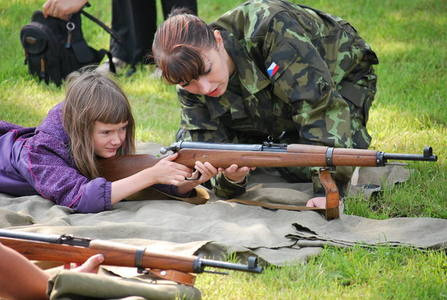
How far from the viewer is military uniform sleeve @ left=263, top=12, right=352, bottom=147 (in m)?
5.05

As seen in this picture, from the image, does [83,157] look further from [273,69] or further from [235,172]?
[273,69]

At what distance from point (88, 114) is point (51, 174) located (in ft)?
1.42

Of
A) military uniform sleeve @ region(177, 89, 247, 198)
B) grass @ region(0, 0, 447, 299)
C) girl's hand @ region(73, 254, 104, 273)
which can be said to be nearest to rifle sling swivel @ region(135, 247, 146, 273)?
girl's hand @ region(73, 254, 104, 273)

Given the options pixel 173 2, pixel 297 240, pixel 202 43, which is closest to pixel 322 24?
pixel 202 43

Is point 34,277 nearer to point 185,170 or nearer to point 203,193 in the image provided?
point 185,170

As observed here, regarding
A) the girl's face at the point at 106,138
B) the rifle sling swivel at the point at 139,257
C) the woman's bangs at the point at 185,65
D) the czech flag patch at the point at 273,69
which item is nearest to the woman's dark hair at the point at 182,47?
the woman's bangs at the point at 185,65

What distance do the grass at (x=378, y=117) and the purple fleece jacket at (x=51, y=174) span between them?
1237mm

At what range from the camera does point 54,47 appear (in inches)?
324

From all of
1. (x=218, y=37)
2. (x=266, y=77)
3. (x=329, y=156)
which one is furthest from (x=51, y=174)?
(x=329, y=156)

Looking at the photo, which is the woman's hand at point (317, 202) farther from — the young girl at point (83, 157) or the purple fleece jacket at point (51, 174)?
the purple fleece jacket at point (51, 174)

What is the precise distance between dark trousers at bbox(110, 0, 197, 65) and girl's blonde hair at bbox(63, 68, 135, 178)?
10.9ft

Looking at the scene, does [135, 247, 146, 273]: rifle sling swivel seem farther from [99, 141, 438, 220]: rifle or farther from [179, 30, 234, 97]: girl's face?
[179, 30, 234, 97]: girl's face

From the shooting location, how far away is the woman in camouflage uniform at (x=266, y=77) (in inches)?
190

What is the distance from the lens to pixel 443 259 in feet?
13.6
